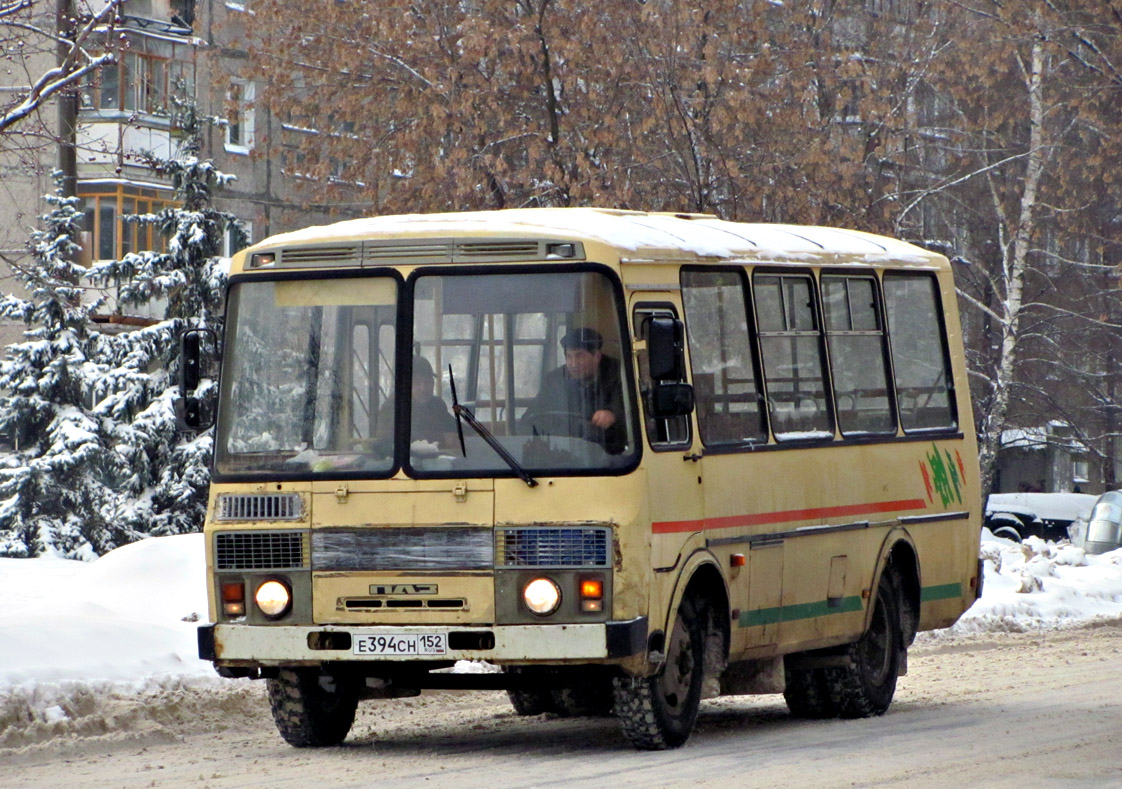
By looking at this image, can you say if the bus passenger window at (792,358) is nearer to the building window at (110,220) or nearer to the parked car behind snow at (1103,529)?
the parked car behind snow at (1103,529)

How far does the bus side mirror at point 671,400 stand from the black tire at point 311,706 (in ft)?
6.86

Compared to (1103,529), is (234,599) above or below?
below

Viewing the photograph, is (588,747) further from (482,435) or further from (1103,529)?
(1103,529)

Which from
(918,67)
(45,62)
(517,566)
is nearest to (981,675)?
(517,566)

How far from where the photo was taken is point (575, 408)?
9438 millimetres

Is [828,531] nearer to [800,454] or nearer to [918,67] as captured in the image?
[800,454]

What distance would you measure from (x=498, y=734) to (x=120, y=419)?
19381 millimetres

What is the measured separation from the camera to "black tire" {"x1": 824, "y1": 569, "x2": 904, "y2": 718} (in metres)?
11.9

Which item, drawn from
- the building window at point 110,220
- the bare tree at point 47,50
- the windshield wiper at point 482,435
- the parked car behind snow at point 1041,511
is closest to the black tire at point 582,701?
the windshield wiper at point 482,435

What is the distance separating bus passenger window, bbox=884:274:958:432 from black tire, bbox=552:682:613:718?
106 inches

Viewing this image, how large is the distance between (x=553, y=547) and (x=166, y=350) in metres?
21.6

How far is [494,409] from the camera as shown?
31.1 ft

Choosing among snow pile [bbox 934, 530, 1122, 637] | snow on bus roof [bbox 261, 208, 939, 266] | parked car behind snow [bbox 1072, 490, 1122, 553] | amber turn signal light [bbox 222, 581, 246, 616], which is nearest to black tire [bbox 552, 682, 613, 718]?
amber turn signal light [bbox 222, 581, 246, 616]

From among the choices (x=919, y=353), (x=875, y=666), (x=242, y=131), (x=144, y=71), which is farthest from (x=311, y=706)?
(x=242, y=131)
